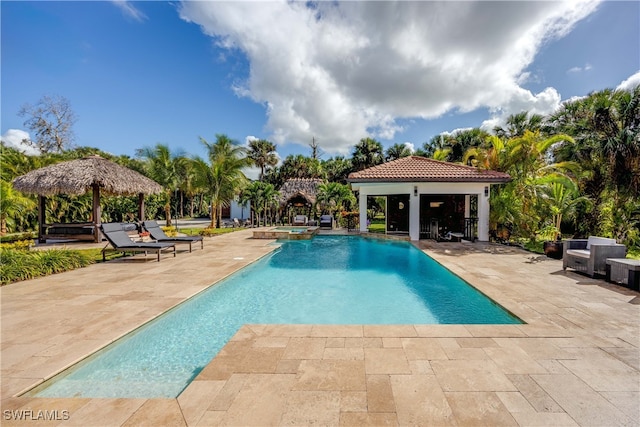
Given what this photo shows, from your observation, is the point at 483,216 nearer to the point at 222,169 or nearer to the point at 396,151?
the point at 222,169

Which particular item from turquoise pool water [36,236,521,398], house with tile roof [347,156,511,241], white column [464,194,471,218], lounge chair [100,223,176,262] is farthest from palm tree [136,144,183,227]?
white column [464,194,471,218]

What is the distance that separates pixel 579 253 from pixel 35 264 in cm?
1401

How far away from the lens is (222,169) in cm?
1867

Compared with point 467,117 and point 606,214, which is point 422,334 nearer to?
point 606,214

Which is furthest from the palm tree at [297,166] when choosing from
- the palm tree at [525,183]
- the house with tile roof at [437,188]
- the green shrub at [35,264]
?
the green shrub at [35,264]

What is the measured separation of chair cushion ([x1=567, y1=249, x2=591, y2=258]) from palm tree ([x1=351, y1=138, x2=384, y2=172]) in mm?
21632

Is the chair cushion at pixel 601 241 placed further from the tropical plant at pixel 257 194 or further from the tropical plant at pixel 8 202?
the tropical plant at pixel 8 202

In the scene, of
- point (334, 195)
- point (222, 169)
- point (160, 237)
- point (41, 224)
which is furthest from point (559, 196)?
Result: point (41, 224)

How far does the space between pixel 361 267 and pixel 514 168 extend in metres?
9.41

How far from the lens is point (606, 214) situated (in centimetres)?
1201

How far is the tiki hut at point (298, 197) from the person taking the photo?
26.1 metres

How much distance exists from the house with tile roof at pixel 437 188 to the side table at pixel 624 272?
7250mm

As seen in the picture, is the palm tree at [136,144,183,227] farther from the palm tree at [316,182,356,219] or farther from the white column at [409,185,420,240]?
the white column at [409,185,420,240]

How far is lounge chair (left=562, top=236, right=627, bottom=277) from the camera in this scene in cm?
660
